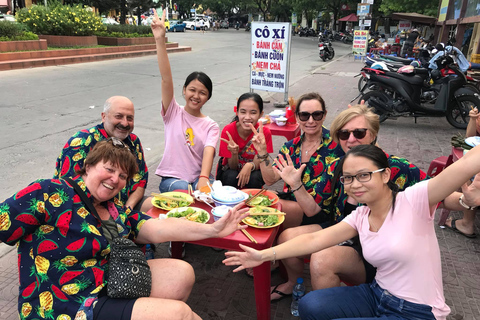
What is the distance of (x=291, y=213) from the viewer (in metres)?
2.80

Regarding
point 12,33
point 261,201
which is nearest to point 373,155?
point 261,201

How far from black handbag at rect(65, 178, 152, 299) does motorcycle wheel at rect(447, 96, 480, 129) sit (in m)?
6.95

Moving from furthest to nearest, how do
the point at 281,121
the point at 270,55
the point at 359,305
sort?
the point at 270,55
the point at 281,121
the point at 359,305

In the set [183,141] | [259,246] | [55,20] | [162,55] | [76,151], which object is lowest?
[259,246]

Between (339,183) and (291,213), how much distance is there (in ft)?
1.53

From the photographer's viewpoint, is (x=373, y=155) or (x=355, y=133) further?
(x=355, y=133)

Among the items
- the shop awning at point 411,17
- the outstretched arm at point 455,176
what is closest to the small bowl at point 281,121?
the outstretched arm at point 455,176

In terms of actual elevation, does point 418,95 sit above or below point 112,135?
below

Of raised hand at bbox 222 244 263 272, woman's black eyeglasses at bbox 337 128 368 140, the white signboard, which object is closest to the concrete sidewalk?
raised hand at bbox 222 244 263 272

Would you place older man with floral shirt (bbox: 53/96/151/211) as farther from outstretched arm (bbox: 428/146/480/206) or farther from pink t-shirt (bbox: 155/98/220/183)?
outstretched arm (bbox: 428/146/480/206)

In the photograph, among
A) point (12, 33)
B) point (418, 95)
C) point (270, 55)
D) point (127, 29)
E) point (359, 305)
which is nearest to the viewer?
point (359, 305)

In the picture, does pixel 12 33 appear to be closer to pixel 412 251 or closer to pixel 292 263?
pixel 292 263

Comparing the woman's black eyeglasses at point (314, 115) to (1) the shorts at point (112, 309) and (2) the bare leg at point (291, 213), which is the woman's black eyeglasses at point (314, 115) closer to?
(2) the bare leg at point (291, 213)

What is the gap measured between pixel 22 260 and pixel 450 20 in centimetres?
1778
